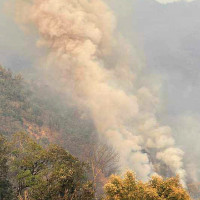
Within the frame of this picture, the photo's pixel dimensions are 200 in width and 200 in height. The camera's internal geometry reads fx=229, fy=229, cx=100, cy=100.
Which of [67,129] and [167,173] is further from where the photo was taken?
[67,129]

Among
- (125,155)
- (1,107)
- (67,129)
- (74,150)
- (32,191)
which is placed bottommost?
(32,191)

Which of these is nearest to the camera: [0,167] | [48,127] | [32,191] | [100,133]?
[32,191]

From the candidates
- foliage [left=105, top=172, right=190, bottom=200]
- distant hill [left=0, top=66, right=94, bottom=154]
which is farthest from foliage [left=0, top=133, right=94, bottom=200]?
distant hill [left=0, top=66, right=94, bottom=154]

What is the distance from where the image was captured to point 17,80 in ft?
449

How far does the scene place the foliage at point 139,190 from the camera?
17281 mm

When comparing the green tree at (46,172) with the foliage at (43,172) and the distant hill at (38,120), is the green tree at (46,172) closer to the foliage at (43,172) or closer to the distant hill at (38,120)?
the foliage at (43,172)

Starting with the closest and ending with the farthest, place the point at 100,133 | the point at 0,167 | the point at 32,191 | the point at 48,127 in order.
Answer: the point at 32,191 < the point at 0,167 < the point at 100,133 < the point at 48,127

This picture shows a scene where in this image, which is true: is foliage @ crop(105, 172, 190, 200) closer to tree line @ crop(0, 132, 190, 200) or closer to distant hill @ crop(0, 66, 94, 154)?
tree line @ crop(0, 132, 190, 200)

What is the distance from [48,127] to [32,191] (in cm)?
11138

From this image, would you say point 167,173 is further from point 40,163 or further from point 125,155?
point 40,163

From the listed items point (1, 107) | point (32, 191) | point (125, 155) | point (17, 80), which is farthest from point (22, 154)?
point (17, 80)

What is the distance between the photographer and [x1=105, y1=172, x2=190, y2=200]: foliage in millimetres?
17281

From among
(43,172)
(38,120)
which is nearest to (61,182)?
(43,172)

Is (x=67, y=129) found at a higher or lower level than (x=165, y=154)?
higher
